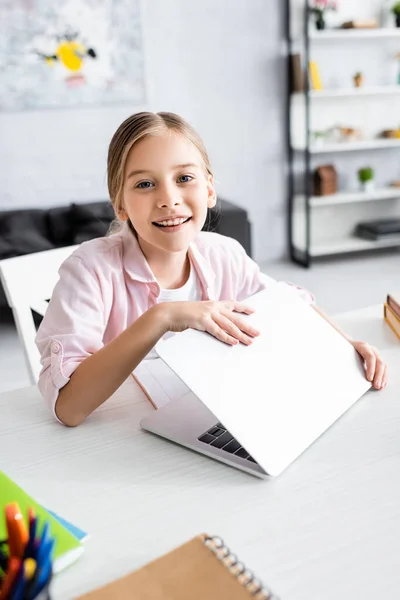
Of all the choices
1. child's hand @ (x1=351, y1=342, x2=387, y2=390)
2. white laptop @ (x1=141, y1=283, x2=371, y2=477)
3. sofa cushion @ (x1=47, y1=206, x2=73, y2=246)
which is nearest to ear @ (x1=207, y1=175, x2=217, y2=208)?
white laptop @ (x1=141, y1=283, x2=371, y2=477)

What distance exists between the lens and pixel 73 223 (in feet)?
11.2

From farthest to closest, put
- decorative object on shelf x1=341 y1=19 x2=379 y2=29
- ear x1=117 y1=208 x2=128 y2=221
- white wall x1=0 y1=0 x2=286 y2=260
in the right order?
decorative object on shelf x1=341 y1=19 x2=379 y2=29 < white wall x1=0 y1=0 x2=286 y2=260 < ear x1=117 y1=208 x2=128 y2=221

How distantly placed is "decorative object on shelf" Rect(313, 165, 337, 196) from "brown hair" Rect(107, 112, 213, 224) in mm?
2943

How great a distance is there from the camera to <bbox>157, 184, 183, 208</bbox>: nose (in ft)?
3.20

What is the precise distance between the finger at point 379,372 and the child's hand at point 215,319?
0.23 metres

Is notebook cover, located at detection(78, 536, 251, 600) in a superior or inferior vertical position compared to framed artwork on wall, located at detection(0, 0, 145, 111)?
inferior

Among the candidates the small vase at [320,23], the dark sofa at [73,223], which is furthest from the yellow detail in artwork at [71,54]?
the small vase at [320,23]

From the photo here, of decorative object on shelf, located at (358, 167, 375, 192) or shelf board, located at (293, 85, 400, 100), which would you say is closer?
shelf board, located at (293, 85, 400, 100)

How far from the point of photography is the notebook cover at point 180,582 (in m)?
0.51

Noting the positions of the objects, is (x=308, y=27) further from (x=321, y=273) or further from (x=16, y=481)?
(x=16, y=481)

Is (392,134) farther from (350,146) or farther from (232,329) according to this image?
(232,329)

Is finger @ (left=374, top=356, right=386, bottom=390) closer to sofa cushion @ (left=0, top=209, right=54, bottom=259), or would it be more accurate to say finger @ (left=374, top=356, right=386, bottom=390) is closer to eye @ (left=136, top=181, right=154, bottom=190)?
eye @ (left=136, top=181, right=154, bottom=190)

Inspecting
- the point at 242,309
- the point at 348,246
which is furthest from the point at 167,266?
the point at 348,246

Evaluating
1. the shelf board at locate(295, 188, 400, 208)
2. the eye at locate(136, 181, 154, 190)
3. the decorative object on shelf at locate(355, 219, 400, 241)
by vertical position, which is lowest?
the decorative object on shelf at locate(355, 219, 400, 241)
